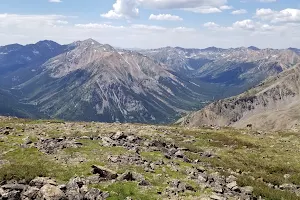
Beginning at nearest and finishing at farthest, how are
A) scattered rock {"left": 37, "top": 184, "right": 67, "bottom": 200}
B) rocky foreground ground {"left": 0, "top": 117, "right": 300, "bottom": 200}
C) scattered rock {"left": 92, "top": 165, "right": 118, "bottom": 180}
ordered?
scattered rock {"left": 37, "top": 184, "right": 67, "bottom": 200}
rocky foreground ground {"left": 0, "top": 117, "right": 300, "bottom": 200}
scattered rock {"left": 92, "top": 165, "right": 118, "bottom": 180}

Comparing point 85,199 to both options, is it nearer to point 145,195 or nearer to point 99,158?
point 145,195

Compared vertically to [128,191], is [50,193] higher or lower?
higher

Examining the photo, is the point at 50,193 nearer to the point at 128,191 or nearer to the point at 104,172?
the point at 128,191

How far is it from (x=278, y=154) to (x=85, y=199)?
42932 millimetres

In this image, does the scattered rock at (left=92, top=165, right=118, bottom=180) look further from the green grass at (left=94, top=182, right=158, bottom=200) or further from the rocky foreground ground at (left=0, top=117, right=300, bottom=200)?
the green grass at (left=94, top=182, right=158, bottom=200)

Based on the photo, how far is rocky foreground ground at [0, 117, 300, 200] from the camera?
29.4 metres

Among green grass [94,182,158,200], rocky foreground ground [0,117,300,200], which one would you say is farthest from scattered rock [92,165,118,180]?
green grass [94,182,158,200]

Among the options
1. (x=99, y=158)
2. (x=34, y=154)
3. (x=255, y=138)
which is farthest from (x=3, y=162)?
(x=255, y=138)

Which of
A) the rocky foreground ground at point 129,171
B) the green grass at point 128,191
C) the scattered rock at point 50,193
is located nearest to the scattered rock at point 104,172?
the rocky foreground ground at point 129,171

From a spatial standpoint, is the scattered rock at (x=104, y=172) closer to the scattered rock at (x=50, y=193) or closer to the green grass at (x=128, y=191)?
the green grass at (x=128, y=191)

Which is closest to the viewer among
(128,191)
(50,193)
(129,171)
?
(50,193)

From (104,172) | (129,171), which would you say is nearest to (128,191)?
(129,171)

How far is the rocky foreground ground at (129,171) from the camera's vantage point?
96.4 ft

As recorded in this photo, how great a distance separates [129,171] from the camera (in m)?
32.8
